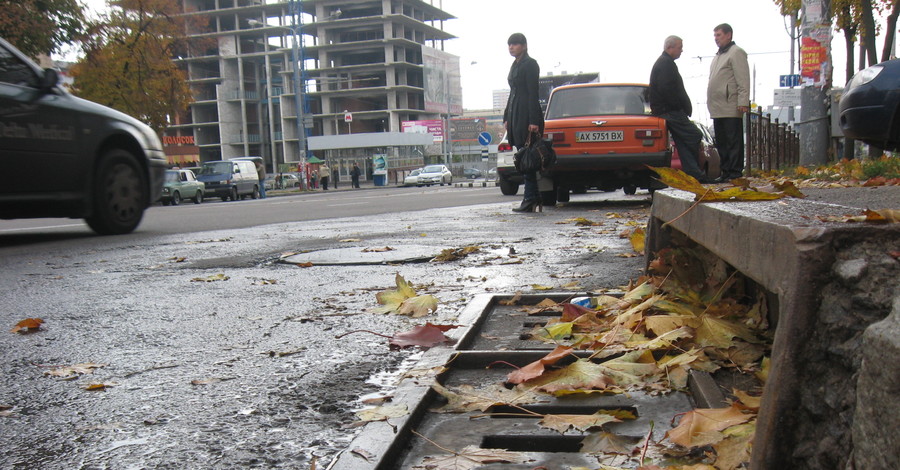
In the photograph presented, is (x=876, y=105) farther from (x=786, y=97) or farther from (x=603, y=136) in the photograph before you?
(x=786, y=97)

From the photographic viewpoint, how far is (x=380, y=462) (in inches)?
59.2

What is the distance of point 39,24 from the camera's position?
1991 centimetres

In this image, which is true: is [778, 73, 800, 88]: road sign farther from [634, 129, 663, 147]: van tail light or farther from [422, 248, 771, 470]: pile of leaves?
[422, 248, 771, 470]: pile of leaves

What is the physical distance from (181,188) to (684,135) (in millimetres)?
25298

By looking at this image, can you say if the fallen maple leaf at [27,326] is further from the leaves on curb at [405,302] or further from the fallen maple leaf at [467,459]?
the fallen maple leaf at [467,459]

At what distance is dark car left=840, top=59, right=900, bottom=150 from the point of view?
7.59 metres

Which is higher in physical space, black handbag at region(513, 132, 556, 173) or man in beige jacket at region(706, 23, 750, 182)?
man in beige jacket at region(706, 23, 750, 182)

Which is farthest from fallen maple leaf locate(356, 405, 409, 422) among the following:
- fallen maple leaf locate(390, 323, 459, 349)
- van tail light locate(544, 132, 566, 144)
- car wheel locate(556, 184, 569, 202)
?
car wheel locate(556, 184, 569, 202)

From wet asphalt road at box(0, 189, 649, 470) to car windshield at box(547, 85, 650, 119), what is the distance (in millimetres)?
4645

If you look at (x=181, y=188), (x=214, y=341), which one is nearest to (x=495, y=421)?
(x=214, y=341)

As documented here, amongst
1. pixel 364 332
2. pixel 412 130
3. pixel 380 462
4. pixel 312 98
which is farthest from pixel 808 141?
pixel 312 98

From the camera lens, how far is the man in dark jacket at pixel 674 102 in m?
8.55

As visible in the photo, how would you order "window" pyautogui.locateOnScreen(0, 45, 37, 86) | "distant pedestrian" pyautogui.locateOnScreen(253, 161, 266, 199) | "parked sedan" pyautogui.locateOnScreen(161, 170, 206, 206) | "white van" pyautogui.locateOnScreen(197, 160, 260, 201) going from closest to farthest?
1. "window" pyautogui.locateOnScreen(0, 45, 37, 86)
2. "parked sedan" pyautogui.locateOnScreen(161, 170, 206, 206)
3. "white van" pyautogui.locateOnScreen(197, 160, 260, 201)
4. "distant pedestrian" pyautogui.locateOnScreen(253, 161, 266, 199)

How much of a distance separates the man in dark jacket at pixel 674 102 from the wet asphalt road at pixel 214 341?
10.0 ft
